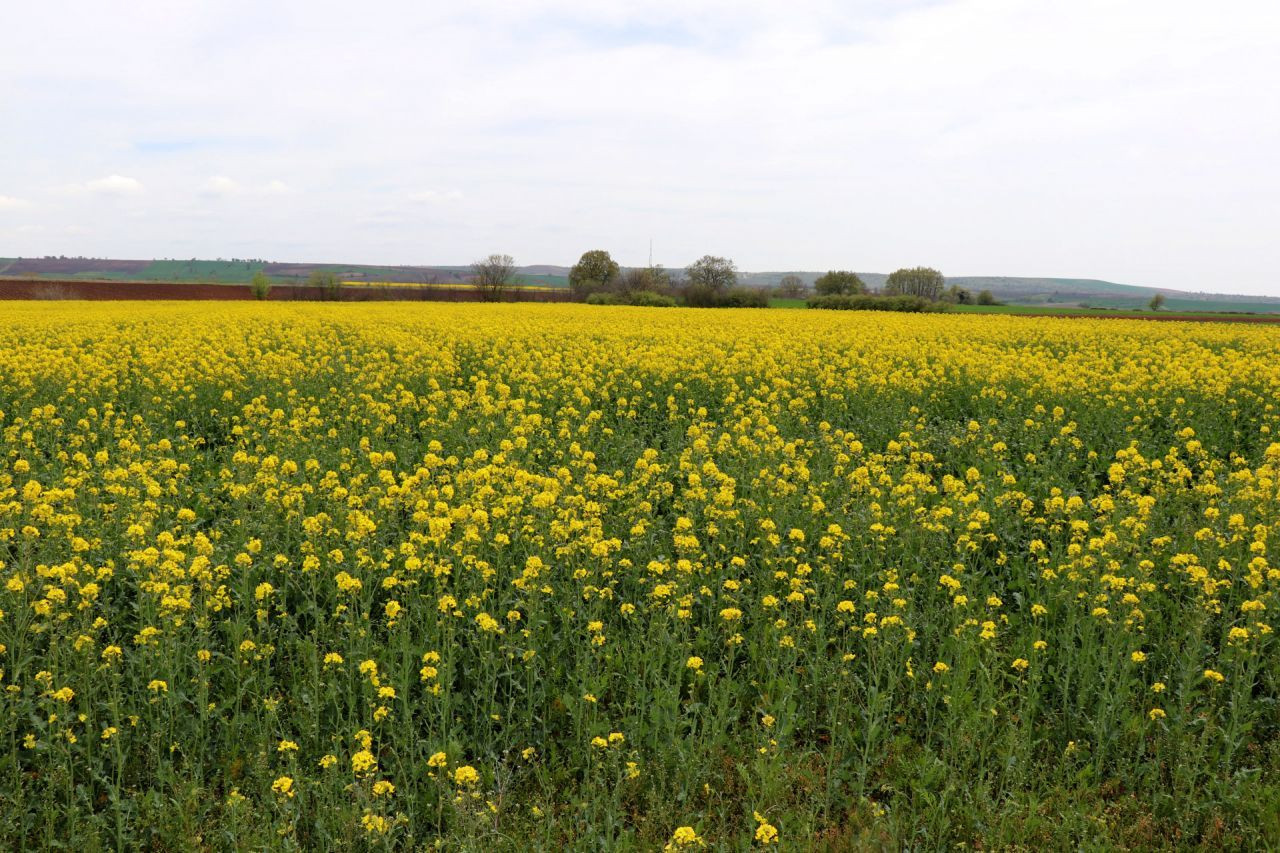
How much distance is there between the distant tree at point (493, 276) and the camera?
68.3m

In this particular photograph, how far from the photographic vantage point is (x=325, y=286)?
6294cm

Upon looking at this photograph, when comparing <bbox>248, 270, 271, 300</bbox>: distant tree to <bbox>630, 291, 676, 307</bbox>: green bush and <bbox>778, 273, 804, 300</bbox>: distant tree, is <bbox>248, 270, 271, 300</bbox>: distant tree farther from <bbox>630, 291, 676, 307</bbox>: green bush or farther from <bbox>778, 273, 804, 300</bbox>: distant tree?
<bbox>778, 273, 804, 300</bbox>: distant tree

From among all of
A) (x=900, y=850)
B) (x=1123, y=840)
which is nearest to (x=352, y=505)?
(x=900, y=850)

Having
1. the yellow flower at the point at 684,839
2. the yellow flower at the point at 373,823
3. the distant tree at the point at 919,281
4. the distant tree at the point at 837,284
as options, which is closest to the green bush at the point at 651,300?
the distant tree at the point at 837,284

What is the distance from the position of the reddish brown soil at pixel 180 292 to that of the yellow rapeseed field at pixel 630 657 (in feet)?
173

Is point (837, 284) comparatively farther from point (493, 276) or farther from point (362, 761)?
point (362, 761)

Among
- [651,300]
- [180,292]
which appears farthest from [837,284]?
[180,292]

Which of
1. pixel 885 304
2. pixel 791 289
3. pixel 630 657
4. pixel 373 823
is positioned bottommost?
pixel 373 823

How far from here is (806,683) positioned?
5703mm

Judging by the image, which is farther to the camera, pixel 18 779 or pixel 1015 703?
pixel 1015 703

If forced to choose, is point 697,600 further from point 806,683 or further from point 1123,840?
point 1123,840

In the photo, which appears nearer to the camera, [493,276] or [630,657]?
[630,657]

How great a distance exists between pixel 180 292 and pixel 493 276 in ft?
79.7

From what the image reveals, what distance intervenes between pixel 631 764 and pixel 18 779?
126 inches
